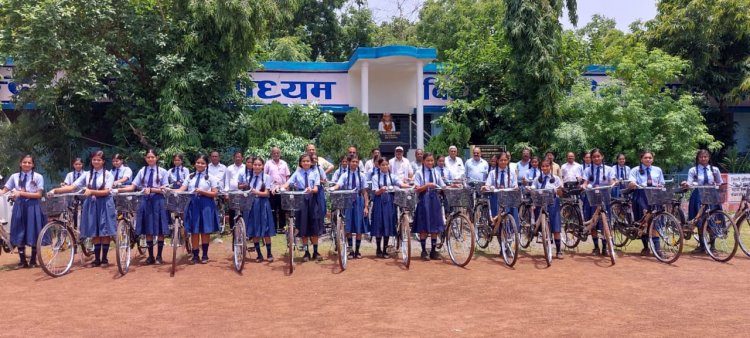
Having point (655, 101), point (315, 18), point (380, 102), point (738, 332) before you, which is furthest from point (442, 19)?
point (738, 332)

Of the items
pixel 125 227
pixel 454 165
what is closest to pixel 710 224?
pixel 454 165

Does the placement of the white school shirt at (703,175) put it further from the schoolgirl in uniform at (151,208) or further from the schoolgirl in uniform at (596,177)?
the schoolgirl in uniform at (151,208)

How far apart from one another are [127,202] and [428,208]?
436 centimetres

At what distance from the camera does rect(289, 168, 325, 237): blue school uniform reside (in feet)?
27.4

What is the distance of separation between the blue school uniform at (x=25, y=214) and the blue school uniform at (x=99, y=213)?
2.52ft

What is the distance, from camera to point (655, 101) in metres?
14.6

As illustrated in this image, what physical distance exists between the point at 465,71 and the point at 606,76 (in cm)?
444

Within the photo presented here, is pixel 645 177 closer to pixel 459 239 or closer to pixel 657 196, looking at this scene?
pixel 657 196

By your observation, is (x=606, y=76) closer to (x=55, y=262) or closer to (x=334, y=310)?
(x=334, y=310)

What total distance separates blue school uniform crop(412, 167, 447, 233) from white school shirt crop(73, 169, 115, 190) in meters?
4.49

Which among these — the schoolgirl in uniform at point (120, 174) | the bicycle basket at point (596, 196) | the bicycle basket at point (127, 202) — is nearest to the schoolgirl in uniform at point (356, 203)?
the bicycle basket at point (127, 202)

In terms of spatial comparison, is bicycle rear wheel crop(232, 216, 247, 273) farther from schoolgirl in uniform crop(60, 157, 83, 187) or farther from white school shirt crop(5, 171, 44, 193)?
white school shirt crop(5, 171, 44, 193)

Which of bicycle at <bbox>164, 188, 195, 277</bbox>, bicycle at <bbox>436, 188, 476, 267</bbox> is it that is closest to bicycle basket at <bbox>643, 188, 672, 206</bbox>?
bicycle at <bbox>436, 188, 476, 267</bbox>

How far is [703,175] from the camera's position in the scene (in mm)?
8930
